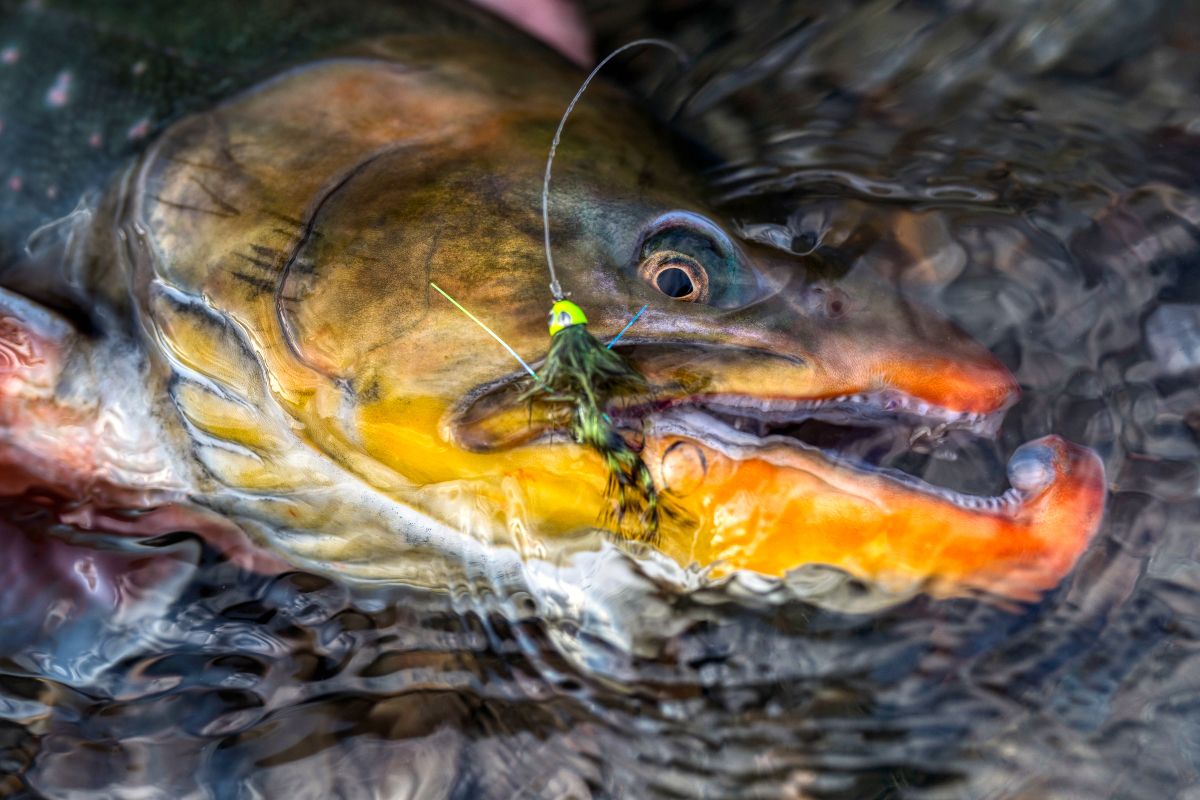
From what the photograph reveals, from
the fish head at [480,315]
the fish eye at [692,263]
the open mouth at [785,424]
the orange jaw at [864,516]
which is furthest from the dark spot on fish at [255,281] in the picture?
the orange jaw at [864,516]

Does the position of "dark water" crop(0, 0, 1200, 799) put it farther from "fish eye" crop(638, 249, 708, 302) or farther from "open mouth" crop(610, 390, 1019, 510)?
"fish eye" crop(638, 249, 708, 302)

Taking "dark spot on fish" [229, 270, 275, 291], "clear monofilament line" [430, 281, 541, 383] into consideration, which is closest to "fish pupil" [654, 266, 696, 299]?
"clear monofilament line" [430, 281, 541, 383]

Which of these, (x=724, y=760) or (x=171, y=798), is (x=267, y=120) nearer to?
(x=171, y=798)

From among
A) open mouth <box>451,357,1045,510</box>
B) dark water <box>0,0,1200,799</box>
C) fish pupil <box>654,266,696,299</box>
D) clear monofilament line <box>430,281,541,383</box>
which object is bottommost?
dark water <box>0,0,1200,799</box>

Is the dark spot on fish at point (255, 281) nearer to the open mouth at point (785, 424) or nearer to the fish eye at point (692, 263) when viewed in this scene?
the open mouth at point (785, 424)

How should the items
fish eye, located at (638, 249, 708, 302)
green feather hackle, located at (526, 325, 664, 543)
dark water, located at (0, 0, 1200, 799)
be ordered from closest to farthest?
green feather hackle, located at (526, 325, 664, 543) < fish eye, located at (638, 249, 708, 302) < dark water, located at (0, 0, 1200, 799)

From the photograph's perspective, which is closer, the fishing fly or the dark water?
the fishing fly
